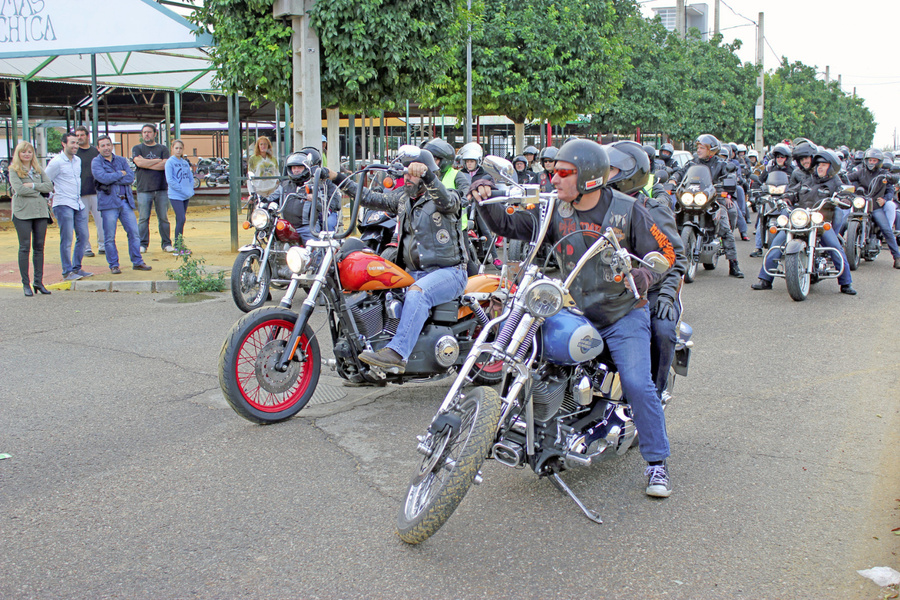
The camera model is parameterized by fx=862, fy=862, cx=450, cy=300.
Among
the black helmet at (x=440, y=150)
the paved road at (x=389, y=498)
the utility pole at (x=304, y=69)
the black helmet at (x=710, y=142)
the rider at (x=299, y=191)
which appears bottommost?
the paved road at (x=389, y=498)

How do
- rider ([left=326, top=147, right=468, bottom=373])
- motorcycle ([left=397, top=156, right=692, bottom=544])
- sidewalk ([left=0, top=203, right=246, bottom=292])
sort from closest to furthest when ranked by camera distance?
motorcycle ([left=397, top=156, right=692, bottom=544]) → rider ([left=326, top=147, right=468, bottom=373]) → sidewalk ([left=0, top=203, right=246, bottom=292])

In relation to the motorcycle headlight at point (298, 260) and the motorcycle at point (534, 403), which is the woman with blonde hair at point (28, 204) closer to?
the motorcycle headlight at point (298, 260)

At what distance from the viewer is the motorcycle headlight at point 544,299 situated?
11.5 feet

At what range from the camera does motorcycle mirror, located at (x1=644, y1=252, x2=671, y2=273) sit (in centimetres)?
360

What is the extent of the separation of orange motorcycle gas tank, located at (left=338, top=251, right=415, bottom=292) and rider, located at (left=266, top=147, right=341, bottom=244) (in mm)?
2488

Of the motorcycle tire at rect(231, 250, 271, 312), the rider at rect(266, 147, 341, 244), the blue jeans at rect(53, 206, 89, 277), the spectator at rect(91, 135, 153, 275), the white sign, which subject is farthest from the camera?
the white sign

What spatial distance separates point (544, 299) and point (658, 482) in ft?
3.95

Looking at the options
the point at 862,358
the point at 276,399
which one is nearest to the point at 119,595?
the point at 276,399

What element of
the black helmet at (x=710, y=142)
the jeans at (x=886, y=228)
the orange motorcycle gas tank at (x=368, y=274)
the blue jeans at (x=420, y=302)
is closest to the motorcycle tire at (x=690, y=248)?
the black helmet at (x=710, y=142)

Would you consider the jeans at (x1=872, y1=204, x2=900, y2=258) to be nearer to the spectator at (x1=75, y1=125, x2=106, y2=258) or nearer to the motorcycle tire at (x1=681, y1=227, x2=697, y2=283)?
the motorcycle tire at (x1=681, y1=227, x2=697, y2=283)

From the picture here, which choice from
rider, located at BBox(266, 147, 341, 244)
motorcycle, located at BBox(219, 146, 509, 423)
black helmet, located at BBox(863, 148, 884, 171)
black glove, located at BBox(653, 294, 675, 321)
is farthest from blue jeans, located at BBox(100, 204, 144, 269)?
black helmet, located at BBox(863, 148, 884, 171)

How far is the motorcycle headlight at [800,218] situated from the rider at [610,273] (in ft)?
21.8

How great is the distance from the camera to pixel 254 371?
5.07m

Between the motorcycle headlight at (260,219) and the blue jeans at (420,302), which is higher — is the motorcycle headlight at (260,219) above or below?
above
